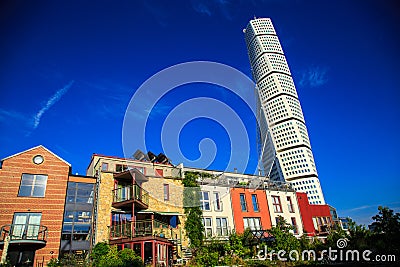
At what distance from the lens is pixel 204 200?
78.8 feet

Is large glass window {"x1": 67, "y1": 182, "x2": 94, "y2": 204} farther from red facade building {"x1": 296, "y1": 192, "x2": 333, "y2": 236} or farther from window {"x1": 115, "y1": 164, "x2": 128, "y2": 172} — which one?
red facade building {"x1": 296, "y1": 192, "x2": 333, "y2": 236}

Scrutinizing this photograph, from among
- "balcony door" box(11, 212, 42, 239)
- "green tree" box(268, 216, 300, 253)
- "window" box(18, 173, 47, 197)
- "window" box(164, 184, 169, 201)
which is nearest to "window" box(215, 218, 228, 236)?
"window" box(164, 184, 169, 201)

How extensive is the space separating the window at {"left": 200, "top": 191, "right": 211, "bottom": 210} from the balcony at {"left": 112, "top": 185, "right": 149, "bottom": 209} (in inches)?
218

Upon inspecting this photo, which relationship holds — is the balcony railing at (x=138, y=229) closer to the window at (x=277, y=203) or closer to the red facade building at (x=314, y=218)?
the window at (x=277, y=203)

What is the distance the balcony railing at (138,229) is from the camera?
55.5 feet

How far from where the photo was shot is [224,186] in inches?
1010

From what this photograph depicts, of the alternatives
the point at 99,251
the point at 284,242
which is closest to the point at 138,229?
the point at 99,251

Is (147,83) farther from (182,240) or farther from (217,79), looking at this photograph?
(182,240)

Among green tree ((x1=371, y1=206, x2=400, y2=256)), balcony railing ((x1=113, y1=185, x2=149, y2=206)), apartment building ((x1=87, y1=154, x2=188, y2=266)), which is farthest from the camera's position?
balcony railing ((x1=113, y1=185, x2=149, y2=206))

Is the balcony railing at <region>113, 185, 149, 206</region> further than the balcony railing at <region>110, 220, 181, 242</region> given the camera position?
Yes

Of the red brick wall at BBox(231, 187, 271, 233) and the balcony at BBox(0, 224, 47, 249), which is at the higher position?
the red brick wall at BBox(231, 187, 271, 233)

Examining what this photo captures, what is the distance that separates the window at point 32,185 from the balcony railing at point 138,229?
18.2 feet

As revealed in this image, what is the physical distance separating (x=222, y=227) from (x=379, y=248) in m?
13.6

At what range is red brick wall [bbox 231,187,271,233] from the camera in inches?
950
